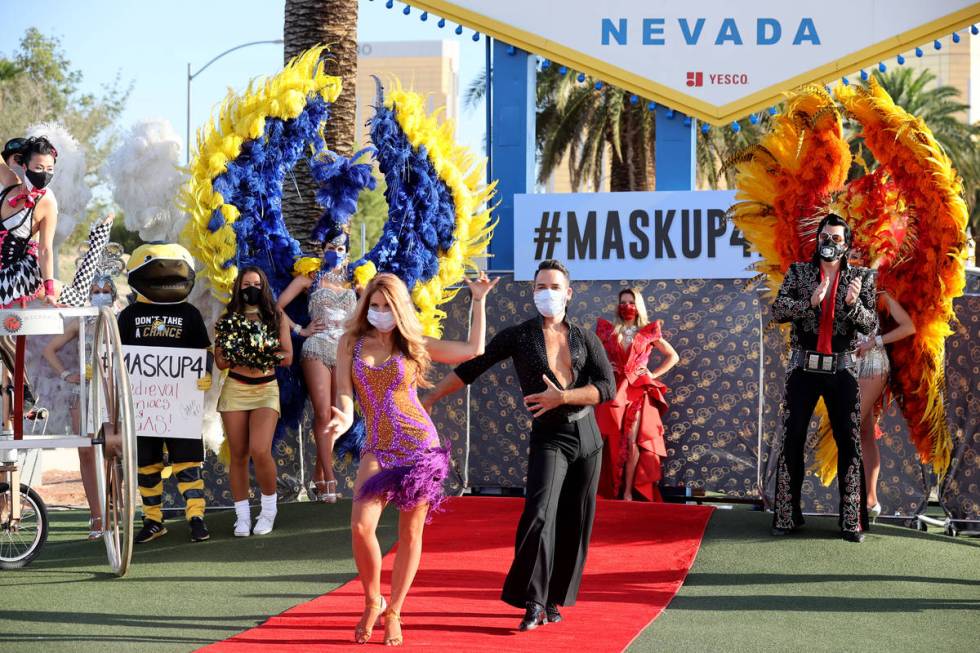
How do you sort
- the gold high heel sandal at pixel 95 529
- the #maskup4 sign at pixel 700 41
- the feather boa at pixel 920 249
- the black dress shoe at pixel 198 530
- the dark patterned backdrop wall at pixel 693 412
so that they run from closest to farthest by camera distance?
the feather boa at pixel 920 249 < the black dress shoe at pixel 198 530 < the gold high heel sandal at pixel 95 529 < the dark patterned backdrop wall at pixel 693 412 < the #maskup4 sign at pixel 700 41

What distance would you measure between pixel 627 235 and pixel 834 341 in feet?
9.70

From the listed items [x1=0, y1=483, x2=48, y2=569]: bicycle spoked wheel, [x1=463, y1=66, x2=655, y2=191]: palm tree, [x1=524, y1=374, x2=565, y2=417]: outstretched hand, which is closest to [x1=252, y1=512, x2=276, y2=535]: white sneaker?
[x1=0, y1=483, x2=48, y2=569]: bicycle spoked wheel

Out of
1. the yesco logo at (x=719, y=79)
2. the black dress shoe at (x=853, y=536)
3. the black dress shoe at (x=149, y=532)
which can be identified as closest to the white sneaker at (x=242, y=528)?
the black dress shoe at (x=149, y=532)

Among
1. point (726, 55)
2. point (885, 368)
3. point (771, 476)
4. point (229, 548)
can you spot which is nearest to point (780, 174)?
point (885, 368)

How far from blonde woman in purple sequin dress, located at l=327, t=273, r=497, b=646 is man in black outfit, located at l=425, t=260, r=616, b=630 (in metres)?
0.33

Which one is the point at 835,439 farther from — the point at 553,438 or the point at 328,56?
the point at 328,56

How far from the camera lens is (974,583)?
7.69 metres

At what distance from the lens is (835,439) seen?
28.4ft

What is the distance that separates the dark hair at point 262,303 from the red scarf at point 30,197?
1594mm

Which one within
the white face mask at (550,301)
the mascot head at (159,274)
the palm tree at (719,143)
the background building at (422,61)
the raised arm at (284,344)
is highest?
the background building at (422,61)

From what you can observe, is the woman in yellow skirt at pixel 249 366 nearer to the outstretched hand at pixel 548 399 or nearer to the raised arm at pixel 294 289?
the raised arm at pixel 294 289

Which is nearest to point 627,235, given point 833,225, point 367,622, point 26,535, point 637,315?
point 637,315

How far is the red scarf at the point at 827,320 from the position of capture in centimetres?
846

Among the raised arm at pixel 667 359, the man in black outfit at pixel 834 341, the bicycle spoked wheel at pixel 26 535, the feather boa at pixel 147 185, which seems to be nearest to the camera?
the bicycle spoked wheel at pixel 26 535
